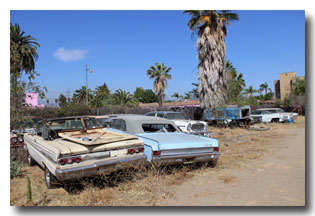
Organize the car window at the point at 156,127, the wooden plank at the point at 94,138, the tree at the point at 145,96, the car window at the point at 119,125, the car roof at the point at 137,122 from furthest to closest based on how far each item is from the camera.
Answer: the tree at the point at 145,96 < the car window at the point at 156,127 < the car window at the point at 119,125 < the car roof at the point at 137,122 < the wooden plank at the point at 94,138

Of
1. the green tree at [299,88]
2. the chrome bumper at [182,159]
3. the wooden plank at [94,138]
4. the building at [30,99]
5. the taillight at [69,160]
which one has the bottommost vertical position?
the chrome bumper at [182,159]

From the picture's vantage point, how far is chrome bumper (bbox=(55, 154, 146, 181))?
403 cm

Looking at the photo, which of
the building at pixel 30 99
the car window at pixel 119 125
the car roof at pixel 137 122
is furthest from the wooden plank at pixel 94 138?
the building at pixel 30 99

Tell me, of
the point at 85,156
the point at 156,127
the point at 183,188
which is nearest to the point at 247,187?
the point at 183,188

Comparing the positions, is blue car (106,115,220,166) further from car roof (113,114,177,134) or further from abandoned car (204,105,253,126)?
abandoned car (204,105,253,126)

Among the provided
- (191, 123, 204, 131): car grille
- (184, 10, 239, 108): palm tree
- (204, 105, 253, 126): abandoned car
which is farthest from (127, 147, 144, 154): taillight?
(184, 10, 239, 108): palm tree

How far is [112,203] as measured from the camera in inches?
153

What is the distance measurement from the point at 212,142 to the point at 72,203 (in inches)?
127

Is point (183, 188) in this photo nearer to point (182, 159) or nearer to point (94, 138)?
point (182, 159)

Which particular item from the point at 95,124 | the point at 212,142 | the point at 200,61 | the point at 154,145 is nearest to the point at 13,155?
the point at 95,124

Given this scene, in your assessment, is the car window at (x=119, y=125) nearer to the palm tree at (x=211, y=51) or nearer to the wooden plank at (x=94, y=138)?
the wooden plank at (x=94, y=138)

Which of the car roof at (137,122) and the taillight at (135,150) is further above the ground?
the car roof at (137,122)

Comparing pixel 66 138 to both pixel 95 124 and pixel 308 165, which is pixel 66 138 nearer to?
pixel 95 124

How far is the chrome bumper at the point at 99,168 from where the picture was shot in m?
4.03
